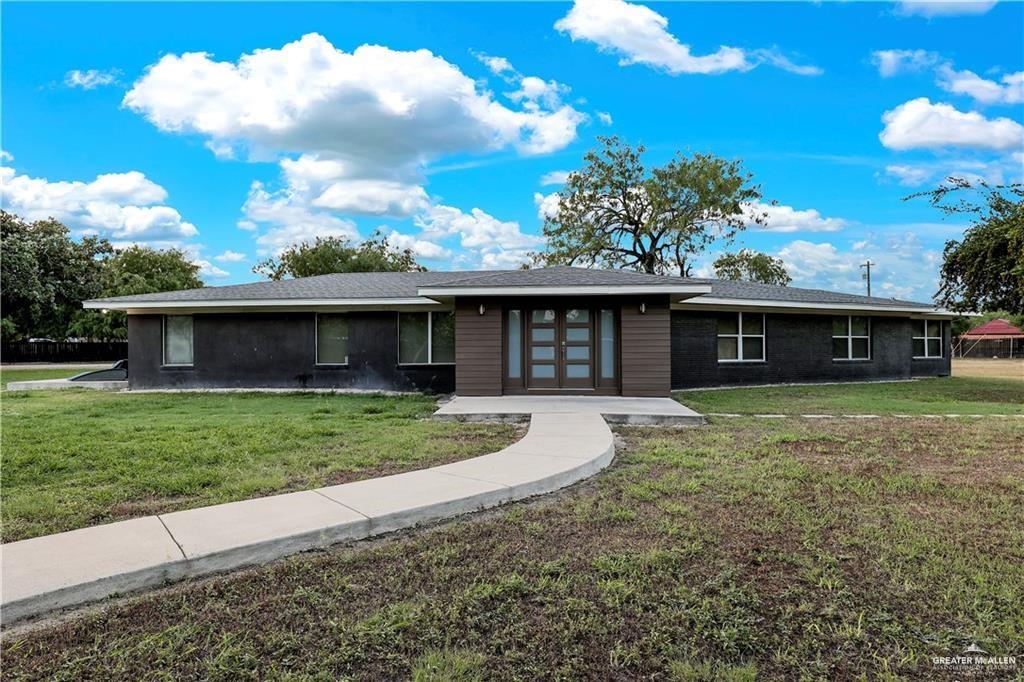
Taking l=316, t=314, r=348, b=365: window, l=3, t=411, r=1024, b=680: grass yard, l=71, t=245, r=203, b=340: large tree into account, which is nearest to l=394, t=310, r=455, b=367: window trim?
l=316, t=314, r=348, b=365: window

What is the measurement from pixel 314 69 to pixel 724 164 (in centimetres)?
2464

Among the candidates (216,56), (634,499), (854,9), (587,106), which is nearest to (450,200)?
(587,106)

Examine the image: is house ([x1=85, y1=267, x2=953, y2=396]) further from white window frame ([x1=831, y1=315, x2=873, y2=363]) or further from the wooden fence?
the wooden fence

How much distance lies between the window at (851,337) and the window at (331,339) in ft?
46.2

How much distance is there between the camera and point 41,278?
90.6ft

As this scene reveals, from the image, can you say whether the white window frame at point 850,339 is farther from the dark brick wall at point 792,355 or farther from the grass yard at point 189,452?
the grass yard at point 189,452

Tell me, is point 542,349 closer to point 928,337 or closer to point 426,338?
point 426,338

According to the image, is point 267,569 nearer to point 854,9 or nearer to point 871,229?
point 854,9

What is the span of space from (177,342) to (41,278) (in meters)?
19.7

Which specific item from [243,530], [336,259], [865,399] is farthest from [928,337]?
[336,259]

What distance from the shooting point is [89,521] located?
404cm

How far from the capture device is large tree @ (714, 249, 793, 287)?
40219 mm

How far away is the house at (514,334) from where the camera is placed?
11391 mm

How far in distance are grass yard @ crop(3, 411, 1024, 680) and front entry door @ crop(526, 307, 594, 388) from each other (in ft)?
22.6
